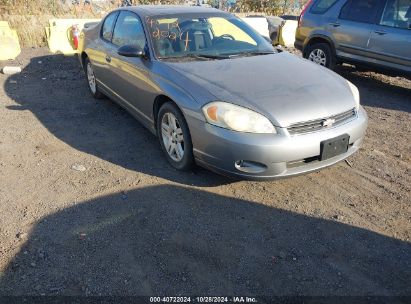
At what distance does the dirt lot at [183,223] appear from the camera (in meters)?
2.53

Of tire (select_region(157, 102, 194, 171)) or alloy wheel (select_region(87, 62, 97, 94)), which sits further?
alloy wheel (select_region(87, 62, 97, 94))

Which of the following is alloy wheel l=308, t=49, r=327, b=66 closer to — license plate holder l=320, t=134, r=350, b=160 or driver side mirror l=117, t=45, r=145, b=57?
license plate holder l=320, t=134, r=350, b=160

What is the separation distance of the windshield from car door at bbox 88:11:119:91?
0.99 m

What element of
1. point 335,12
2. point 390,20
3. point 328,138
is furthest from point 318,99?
point 335,12

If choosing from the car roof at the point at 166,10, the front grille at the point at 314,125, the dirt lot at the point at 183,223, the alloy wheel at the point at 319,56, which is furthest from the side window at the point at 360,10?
the front grille at the point at 314,125

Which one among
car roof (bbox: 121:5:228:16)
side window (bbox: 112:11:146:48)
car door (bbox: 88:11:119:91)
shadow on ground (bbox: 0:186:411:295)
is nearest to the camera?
shadow on ground (bbox: 0:186:411:295)

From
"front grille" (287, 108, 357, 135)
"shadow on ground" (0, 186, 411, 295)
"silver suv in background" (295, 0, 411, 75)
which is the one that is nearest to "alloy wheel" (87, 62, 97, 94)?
"shadow on ground" (0, 186, 411, 295)

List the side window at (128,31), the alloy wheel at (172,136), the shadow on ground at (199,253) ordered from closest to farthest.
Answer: the shadow on ground at (199,253), the alloy wheel at (172,136), the side window at (128,31)

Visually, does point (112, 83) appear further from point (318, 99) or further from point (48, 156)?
point (318, 99)

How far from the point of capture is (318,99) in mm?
3348

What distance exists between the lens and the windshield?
4074 millimetres

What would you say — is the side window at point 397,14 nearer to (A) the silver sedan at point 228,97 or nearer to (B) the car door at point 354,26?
(B) the car door at point 354,26

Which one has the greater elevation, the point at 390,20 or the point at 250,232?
the point at 390,20

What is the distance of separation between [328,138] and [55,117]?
3906 mm
